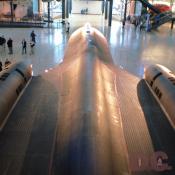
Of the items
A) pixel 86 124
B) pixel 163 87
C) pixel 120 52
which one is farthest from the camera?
pixel 120 52

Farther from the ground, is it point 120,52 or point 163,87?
point 163,87

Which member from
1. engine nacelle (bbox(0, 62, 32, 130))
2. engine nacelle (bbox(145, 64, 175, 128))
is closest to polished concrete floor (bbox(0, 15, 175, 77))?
engine nacelle (bbox(0, 62, 32, 130))

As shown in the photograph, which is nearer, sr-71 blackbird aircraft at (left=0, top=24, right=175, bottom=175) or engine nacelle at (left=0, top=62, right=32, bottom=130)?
sr-71 blackbird aircraft at (left=0, top=24, right=175, bottom=175)

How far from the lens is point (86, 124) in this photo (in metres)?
5.06

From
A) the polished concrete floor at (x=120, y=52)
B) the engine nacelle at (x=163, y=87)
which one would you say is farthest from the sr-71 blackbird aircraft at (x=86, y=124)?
the polished concrete floor at (x=120, y=52)

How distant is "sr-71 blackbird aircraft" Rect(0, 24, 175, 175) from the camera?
4556 millimetres

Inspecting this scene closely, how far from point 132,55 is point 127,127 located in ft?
50.6

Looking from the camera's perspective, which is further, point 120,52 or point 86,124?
point 120,52

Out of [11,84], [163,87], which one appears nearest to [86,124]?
[11,84]

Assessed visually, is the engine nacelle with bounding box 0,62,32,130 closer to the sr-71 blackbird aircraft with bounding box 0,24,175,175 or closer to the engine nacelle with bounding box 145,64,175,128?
the sr-71 blackbird aircraft with bounding box 0,24,175,175

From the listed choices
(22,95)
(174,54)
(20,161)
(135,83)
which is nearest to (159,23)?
(174,54)

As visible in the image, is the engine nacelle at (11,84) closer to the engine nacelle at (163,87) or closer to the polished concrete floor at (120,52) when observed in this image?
the engine nacelle at (163,87)

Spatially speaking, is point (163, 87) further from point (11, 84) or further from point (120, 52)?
point (120, 52)

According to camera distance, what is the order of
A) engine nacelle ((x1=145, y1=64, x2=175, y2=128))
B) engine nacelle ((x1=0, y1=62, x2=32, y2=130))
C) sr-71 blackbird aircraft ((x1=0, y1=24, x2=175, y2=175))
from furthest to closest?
engine nacelle ((x1=145, y1=64, x2=175, y2=128)) → engine nacelle ((x1=0, y1=62, x2=32, y2=130)) → sr-71 blackbird aircraft ((x1=0, y1=24, x2=175, y2=175))
